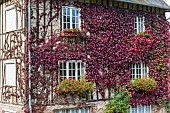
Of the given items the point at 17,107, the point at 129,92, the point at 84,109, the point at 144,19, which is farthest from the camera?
the point at 144,19

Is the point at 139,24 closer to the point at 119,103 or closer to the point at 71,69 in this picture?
the point at 119,103

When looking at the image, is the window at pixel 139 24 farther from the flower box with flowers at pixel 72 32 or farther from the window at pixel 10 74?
the window at pixel 10 74

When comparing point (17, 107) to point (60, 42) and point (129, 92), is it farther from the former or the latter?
point (129, 92)

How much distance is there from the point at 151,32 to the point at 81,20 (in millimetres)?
Result: 4722

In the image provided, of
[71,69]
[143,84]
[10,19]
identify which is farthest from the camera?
[143,84]

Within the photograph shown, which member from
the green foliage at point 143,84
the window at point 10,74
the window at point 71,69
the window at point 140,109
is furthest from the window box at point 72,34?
the window at point 140,109

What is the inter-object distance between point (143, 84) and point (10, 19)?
7615 mm

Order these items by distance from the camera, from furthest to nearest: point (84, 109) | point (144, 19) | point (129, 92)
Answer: point (144, 19) → point (129, 92) → point (84, 109)

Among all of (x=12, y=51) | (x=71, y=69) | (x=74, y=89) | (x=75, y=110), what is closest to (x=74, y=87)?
(x=74, y=89)

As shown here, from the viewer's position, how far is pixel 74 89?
46.8 ft

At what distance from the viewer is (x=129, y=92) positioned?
16484 mm

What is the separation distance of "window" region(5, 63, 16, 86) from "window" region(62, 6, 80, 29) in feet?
10.3

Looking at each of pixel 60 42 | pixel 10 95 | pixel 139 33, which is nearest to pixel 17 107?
pixel 10 95

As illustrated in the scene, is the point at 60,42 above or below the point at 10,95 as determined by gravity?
above
